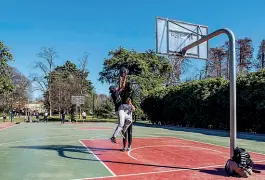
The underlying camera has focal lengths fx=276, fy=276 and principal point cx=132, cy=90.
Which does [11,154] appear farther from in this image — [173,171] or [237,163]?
[237,163]

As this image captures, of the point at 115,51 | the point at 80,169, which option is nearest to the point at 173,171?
the point at 80,169

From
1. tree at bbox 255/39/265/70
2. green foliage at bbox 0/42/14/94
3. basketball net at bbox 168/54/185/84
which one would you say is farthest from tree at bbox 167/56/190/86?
green foliage at bbox 0/42/14/94

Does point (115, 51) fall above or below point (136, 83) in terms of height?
above

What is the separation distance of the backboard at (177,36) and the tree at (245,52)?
32607 mm

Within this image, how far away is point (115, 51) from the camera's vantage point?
1415 inches

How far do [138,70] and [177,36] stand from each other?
85.3 ft

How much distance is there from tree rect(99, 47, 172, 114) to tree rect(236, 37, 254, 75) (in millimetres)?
10259

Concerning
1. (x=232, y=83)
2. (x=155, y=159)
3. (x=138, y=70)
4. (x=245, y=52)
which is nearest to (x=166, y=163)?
(x=155, y=159)

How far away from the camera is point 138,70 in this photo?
3394 centimetres

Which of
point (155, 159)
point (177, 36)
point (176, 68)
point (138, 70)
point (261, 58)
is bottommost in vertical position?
point (155, 159)

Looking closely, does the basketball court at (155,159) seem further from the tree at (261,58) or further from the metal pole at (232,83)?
the tree at (261,58)

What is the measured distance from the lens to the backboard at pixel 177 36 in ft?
25.7

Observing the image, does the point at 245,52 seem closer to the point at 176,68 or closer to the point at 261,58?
the point at 261,58

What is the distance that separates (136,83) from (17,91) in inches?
980
